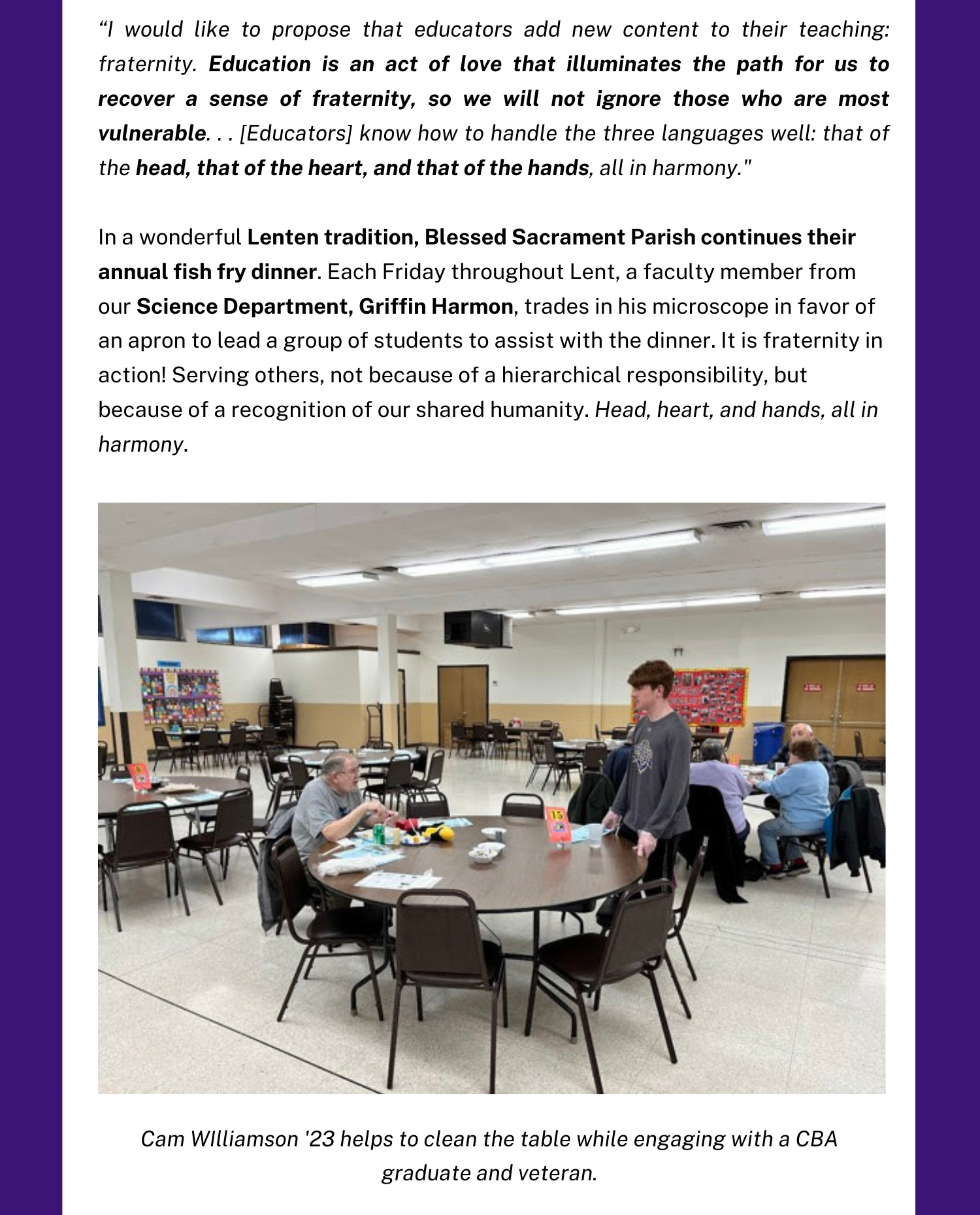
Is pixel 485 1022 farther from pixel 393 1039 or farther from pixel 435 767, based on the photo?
pixel 435 767

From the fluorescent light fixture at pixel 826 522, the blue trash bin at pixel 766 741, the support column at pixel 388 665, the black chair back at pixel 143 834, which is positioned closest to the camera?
the black chair back at pixel 143 834

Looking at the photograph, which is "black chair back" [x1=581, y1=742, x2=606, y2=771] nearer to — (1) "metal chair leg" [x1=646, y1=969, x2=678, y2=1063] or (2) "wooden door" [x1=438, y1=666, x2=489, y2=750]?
(1) "metal chair leg" [x1=646, y1=969, x2=678, y2=1063]

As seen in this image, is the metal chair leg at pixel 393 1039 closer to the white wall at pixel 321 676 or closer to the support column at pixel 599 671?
the support column at pixel 599 671

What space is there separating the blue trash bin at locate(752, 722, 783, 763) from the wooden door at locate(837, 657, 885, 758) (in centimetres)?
113

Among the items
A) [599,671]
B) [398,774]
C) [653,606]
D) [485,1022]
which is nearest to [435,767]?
[398,774]

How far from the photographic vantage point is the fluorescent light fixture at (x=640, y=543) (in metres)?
5.30

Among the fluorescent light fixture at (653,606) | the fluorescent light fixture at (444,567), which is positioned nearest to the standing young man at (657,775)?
the fluorescent light fixture at (444,567)

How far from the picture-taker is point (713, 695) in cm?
1104

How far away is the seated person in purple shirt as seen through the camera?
3889 millimetres
